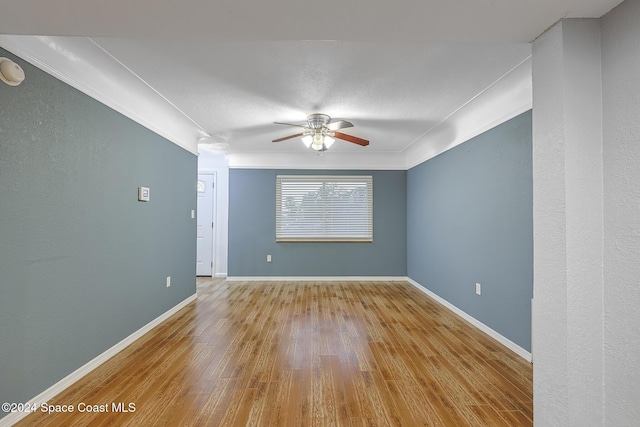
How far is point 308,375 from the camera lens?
2.17m

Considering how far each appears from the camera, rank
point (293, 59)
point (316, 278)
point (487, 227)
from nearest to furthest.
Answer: point (293, 59) → point (487, 227) → point (316, 278)

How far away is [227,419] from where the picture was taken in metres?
1.71

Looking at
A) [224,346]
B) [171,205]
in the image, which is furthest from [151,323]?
[171,205]

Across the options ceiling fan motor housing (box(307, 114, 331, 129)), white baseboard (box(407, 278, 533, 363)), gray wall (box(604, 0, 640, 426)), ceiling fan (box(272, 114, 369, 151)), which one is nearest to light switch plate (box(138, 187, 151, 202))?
ceiling fan (box(272, 114, 369, 151))

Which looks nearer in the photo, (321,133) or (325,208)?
(321,133)

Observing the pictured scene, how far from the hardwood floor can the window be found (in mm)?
2147

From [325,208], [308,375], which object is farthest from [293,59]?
[325,208]

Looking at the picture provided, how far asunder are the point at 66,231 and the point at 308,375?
2.01 meters

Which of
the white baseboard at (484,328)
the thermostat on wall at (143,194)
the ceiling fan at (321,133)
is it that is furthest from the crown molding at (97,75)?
the white baseboard at (484,328)

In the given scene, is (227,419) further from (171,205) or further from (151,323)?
(171,205)

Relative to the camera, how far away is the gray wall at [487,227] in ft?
8.25

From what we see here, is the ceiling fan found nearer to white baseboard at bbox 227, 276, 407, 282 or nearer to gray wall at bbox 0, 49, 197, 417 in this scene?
gray wall at bbox 0, 49, 197, 417

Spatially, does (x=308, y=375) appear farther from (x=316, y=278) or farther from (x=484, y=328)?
(x=316, y=278)

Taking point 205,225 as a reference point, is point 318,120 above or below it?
above
